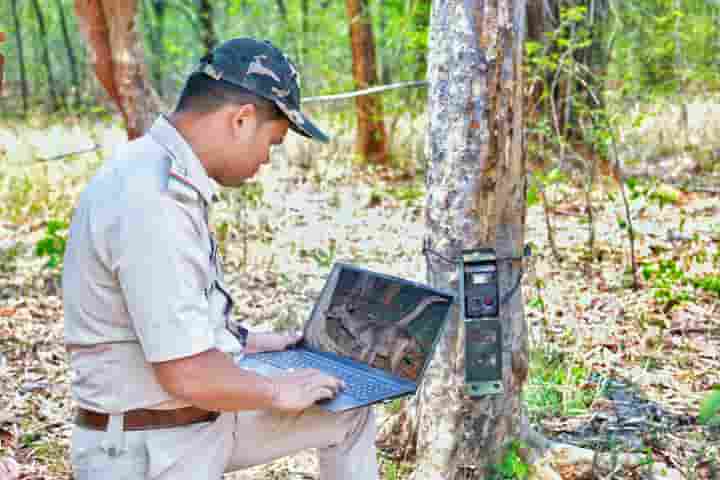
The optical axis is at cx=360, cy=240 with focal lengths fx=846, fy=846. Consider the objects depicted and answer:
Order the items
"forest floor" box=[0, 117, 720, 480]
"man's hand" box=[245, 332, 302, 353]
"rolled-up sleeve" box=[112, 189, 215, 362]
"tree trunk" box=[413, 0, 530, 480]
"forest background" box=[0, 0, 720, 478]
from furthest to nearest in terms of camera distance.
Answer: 1. "forest background" box=[0, 0, 720, 478]
2. "forest floor" box=[0, 117, 720, 480]
3. "tree trunk" box=[413, 0, 530, 480]
4. "man's hand" box=[245, 332, 302, 353]
5. "rolled-up sleeve" box=[112, 189, 215, 362]

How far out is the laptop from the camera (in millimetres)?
2426

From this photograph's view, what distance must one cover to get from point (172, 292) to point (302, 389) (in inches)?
19.0

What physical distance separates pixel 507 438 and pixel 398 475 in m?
0.49

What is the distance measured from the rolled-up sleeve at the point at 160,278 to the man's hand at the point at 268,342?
0.68 m

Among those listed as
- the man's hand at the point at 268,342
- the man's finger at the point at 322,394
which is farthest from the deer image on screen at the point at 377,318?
the man's finger at the point at 322,394

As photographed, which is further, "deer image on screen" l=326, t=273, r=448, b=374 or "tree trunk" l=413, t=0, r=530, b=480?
"tree trunk" l=413, t=0, r=530, b=480

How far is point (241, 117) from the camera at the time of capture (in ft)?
7.12

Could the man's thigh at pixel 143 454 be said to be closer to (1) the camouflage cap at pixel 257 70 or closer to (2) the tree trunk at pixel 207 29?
(1) the camouflage cap at pixel 257 70

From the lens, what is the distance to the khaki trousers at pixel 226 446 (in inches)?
85.3

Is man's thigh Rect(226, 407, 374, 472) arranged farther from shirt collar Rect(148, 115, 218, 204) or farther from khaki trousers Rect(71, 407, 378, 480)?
shirt collar Rect(148, 115, 218, 204)

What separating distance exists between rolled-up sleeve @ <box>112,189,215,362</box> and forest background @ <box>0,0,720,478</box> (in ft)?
4.30

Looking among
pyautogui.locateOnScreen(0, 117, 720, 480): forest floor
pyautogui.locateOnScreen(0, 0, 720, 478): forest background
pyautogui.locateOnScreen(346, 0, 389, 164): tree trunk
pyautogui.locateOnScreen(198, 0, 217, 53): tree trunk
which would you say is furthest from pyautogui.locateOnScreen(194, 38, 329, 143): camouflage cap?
pyautogui.locateOnScreen(198, 0, 217, 53): tree trunk

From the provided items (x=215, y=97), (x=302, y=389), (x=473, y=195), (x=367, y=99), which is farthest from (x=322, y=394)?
(x=367, y=99)

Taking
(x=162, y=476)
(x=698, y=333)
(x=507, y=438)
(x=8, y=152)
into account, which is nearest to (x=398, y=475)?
(x=507, y=438)
